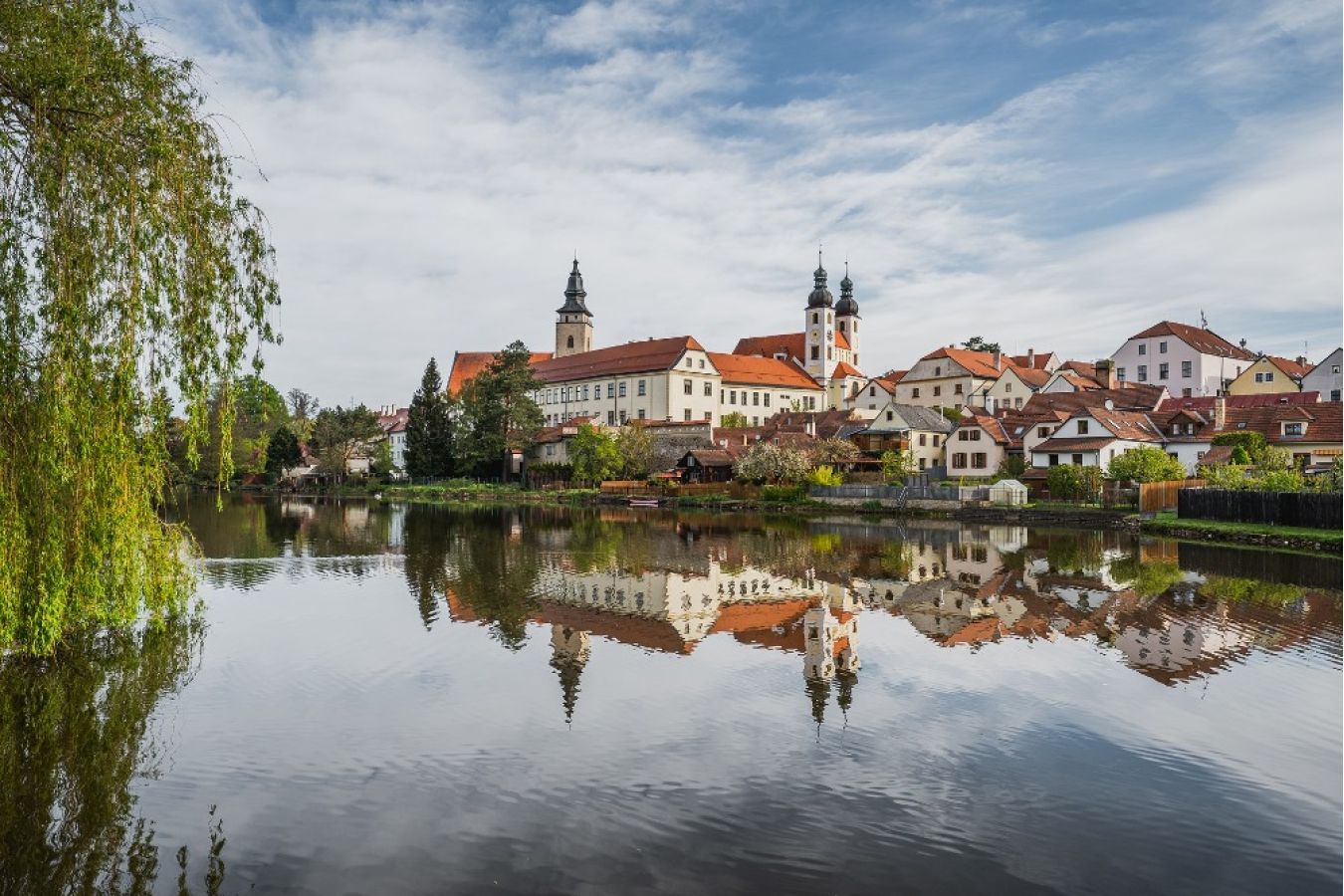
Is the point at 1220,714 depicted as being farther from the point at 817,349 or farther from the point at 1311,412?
the point at 817,349

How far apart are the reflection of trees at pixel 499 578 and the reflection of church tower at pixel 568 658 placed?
74cm

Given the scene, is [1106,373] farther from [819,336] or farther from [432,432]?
[432,432]

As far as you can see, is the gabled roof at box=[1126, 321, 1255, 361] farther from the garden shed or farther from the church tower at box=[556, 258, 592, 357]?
the church tower at box=[556, 258, 592, 357]

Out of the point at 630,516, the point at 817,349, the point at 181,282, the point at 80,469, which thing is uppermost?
the point at 817,349

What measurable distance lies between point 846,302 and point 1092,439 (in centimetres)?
6528

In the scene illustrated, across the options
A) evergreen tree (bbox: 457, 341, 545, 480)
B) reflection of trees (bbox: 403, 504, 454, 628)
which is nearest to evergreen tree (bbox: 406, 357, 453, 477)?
evergreen tree (bbox: 457, 341, 545, 480)

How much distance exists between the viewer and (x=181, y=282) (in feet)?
38.3

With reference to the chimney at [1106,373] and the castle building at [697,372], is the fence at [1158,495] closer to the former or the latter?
the chimney at [1106,373]

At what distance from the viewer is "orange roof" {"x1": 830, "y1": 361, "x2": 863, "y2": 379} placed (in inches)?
4419

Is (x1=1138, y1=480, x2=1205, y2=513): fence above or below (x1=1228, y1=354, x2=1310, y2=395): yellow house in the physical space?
below

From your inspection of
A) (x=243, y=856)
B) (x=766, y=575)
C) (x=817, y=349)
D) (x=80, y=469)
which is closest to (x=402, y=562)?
(x=766, y=575)

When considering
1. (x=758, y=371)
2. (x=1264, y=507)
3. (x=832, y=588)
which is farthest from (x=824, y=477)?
(x=758, y=371)

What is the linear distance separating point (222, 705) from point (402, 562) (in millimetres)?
17563

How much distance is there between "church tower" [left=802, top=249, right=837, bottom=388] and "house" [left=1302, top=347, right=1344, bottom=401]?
50699 millimetres
